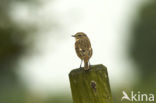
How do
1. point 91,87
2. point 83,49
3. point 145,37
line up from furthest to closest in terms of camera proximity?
point 145,37 < point 83,49 < point 91,87

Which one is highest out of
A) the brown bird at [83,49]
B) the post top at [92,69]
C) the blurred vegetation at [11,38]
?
the blurred vegetation at [11,38]

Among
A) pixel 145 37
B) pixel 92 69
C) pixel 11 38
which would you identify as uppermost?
pixel 145 37

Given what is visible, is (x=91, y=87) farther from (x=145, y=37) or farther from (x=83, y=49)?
(x=145, y=37)

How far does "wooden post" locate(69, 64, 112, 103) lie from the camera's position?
671cm

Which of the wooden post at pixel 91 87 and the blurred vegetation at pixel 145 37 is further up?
the blurred vegetation at pixel 145 37

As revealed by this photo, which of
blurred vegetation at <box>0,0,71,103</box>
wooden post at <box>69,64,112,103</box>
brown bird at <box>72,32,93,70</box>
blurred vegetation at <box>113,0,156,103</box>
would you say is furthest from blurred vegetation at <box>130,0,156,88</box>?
wooden post at <box>69,64,112,103</box>

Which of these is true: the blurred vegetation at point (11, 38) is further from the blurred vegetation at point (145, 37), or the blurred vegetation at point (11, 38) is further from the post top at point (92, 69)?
the post top at point (92, 69)

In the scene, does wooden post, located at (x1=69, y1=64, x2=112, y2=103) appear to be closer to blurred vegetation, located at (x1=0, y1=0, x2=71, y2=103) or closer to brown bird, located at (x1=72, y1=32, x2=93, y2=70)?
brown bird, located at (x1=72, y1=32, x2=93, y2=70)

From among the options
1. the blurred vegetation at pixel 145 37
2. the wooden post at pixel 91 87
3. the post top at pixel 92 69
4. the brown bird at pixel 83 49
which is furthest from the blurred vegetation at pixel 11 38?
the wooden post at pixel 91 87

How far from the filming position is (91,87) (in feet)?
22.0

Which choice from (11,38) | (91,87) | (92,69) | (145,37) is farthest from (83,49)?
(145,37)

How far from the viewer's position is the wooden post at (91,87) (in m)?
6.71

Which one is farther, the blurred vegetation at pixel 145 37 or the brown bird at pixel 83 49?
the blurred vegetation at pixel 145 37

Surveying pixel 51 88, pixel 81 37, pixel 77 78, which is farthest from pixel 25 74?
pixel 77 78
